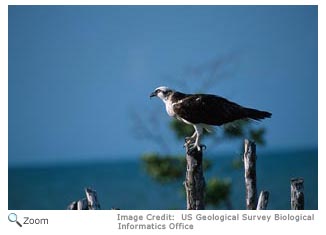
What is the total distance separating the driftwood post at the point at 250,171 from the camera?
22.7 feet

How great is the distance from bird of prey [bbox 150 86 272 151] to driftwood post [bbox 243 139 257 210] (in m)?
0.37

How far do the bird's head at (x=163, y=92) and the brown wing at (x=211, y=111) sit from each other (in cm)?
18

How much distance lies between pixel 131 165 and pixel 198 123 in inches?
1016

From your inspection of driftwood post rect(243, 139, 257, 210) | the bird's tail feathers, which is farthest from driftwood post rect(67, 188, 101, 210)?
the bird's tail feathers

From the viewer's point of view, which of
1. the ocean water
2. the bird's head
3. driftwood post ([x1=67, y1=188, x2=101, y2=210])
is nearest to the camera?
driftwood post ([x1=67, y1=188, x2=101, y2=210])

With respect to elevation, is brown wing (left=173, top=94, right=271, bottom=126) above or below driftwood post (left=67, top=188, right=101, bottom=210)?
above

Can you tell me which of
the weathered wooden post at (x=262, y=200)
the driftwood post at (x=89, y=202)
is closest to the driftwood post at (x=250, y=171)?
the weathered wooden post at (x=262, y=200)

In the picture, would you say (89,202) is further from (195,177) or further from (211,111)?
(211,111)

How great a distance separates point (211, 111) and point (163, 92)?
1.62 feet

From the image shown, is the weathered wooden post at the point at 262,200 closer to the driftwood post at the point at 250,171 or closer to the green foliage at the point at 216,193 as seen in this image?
the driftwood post at the point at 250,171

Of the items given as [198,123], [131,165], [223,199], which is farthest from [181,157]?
[131,165]

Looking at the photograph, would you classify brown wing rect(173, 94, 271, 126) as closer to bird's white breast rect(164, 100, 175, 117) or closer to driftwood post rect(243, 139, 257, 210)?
bird's white breast rect(164, 100, 175, 117)

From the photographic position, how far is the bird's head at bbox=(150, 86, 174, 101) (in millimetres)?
7391
